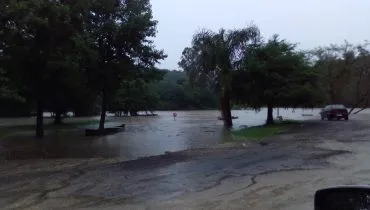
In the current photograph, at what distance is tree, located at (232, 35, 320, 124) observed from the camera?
39.7 metres

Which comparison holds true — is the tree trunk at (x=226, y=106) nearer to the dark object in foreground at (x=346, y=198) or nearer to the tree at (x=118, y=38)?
the tree at (x=118, y=38)

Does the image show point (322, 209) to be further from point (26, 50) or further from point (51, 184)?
point (26, 50)

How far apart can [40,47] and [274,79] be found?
60.3 feet

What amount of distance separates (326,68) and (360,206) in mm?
65674

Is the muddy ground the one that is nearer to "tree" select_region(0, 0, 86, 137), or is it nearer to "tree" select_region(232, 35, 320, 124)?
"tree" select_region(0, 0, 86, 137)

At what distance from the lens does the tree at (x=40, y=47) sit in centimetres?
2566

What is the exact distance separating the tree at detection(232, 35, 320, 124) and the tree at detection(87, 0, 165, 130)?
25.9 ft

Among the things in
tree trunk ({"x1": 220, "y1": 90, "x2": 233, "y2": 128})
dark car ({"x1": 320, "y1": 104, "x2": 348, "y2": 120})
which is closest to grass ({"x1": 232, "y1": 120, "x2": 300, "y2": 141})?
tree trunk ({"x1": 220, "y1": 90, "x2": 233, "y2": 128})

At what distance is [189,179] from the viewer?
42.0ft

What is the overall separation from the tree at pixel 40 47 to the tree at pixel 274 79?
14.6 m

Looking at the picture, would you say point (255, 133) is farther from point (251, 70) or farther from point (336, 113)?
point (336, 113)

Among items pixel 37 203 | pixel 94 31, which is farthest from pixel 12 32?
pixel 37 203

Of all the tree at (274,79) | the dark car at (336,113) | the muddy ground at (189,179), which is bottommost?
the muddy ground at (189,179)

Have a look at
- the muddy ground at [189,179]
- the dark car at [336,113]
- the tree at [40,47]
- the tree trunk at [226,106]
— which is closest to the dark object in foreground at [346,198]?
the muddy ground at [189,179]
